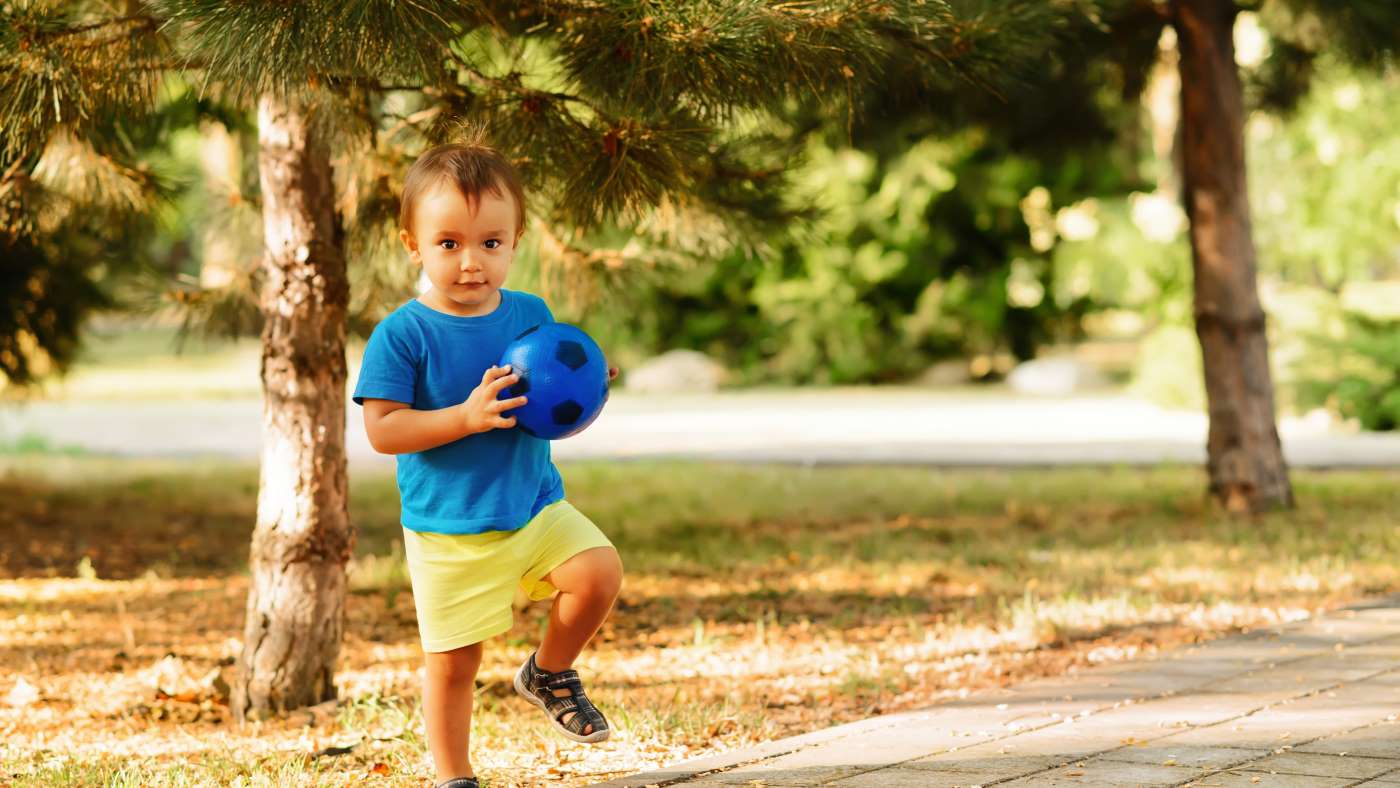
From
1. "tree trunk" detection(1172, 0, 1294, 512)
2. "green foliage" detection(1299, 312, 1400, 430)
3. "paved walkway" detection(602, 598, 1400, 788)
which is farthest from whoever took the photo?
"green foliage" detection(1299, 312, 1400, 430)

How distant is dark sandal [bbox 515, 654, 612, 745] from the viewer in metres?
3.59

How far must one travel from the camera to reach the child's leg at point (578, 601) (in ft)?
11.4

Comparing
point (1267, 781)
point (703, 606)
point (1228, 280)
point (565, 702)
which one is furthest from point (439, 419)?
point (1228, 280)

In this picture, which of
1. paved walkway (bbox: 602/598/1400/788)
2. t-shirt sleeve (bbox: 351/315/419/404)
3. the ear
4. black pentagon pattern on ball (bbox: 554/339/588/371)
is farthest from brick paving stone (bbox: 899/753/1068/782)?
the ear

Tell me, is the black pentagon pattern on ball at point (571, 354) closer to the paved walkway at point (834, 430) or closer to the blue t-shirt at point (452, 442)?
the blue t-shirt at point (452, 442)

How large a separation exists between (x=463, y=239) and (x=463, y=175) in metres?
0.13

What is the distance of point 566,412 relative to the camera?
326 centimetres

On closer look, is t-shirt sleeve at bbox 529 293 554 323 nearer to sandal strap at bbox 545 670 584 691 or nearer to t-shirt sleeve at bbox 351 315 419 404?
t-shirt sleeve at bbox 351 315 419 404

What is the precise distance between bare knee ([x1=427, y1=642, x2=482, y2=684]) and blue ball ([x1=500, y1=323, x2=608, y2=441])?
528mm

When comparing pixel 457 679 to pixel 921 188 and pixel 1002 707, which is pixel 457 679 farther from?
pixel 921 188

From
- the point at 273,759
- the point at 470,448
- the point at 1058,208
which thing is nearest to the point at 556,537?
the point at 470,448

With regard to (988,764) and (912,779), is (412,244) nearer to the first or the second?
(912,779)

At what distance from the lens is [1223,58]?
877 centimetres

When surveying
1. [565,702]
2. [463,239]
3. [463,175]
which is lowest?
[565,702]
